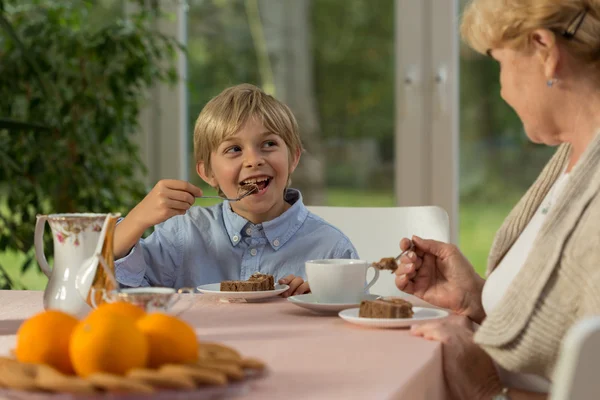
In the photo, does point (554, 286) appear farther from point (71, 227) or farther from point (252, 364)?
point (71, 227)

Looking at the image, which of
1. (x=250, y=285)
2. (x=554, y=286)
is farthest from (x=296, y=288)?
(x=554, y=286)

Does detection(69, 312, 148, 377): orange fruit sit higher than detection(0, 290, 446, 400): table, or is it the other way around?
detection(69, 312, 148, 377): orange fruit

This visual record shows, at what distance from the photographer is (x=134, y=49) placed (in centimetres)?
313

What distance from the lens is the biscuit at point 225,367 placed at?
82 cm

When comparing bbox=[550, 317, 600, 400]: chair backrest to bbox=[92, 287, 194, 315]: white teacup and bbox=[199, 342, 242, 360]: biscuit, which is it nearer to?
bbox=[199, 342, 242, 360]: biscuit

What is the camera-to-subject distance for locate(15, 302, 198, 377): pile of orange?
783 mm

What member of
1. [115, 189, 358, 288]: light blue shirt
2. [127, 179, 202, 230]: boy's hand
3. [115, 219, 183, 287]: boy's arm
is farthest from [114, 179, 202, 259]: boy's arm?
[115, 189, 358, 288]: light blue shirt

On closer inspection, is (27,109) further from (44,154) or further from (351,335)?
(351,335)

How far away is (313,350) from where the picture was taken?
42.2 inches

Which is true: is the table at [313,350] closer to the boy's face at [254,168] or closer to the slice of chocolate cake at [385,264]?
the slice of chocolate cake at [385,264]

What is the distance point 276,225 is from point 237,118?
0.26m

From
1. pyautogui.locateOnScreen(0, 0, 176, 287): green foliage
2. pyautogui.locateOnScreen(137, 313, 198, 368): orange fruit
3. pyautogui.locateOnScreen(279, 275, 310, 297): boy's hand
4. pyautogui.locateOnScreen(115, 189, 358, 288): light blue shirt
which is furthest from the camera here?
pyautogui.locateOnScreen(0, 0, 176, 287): green foliage

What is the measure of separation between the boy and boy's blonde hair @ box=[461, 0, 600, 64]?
0.70 m

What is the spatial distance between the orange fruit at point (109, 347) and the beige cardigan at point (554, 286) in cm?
51
